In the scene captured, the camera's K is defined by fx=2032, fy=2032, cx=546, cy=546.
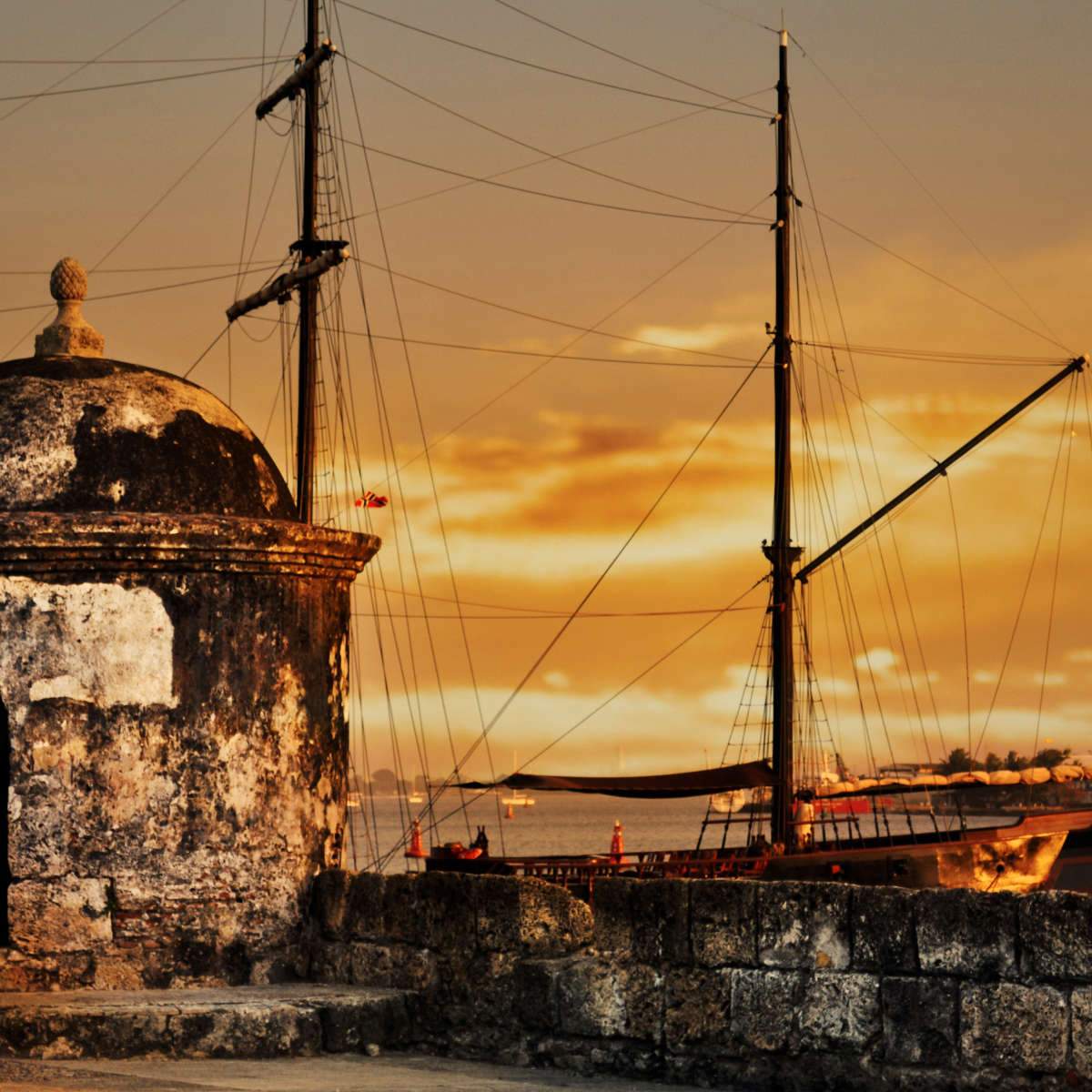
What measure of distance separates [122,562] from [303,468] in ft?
53.8

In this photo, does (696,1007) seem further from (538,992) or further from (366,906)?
(366,906)

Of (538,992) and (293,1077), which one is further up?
(538,992)

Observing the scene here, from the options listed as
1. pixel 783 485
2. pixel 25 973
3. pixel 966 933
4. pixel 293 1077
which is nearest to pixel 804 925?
pixel 966 933

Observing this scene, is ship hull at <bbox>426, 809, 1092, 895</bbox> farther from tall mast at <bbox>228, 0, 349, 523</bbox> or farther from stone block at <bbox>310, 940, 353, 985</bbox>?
stone block at <bbox>310, 940, 353, 985</bbox>

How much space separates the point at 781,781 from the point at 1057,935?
23.0 meters

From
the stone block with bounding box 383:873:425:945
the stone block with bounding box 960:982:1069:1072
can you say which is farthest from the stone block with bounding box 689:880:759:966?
the stone block with bounding box 383:873:425:945

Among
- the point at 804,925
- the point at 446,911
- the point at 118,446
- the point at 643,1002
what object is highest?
the point at 118,446

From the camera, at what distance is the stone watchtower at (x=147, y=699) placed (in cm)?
1060

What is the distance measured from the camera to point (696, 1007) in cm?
915

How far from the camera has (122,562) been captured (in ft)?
35.2

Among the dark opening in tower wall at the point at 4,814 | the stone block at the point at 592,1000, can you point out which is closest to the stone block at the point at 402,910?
the stone block at the point at 592,1000

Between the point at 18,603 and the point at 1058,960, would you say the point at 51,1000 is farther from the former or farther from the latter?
the point at 1058,960

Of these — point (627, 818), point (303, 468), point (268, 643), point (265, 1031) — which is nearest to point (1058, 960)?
point (265, 1031)

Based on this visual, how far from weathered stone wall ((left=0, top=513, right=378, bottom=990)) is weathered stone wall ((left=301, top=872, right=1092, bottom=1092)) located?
0.91 metres
